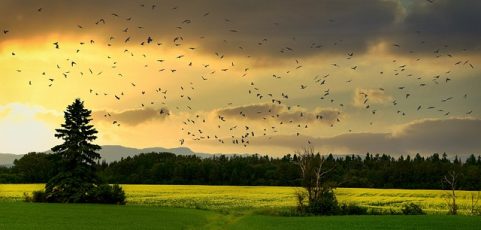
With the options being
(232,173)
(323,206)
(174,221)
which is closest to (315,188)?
(323,206)

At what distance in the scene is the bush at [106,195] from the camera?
8038 cm

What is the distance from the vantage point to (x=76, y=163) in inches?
3292

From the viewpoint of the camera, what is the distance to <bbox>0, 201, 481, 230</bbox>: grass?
5094cm

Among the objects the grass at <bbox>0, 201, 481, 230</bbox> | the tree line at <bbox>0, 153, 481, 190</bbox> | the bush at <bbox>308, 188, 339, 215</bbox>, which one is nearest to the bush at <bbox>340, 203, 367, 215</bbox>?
the bush at <bbox>308, 188, 339, 215</bbox>

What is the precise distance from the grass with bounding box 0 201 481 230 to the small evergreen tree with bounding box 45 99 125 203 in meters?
13.9

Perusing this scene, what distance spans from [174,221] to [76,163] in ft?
106

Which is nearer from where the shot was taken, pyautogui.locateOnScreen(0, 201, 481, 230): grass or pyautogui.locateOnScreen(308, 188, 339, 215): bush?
pyautogui.locateOnScreen(0, 201, 481, 230): grass

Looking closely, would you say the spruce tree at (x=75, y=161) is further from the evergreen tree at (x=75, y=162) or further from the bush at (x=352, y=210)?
the bush at (x=352, y=210)

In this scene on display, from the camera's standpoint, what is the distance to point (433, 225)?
177 ft

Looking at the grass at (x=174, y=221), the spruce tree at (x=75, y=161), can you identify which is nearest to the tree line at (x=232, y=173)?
the spruce tree at (x=75, y=161)

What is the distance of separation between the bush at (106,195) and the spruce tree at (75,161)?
Result: 1.54 feet

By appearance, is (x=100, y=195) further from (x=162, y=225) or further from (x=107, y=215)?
(x=162, y=225)

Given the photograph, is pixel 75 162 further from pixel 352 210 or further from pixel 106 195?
pixel 352 210

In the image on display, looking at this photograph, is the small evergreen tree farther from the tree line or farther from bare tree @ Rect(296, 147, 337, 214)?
the tree line
